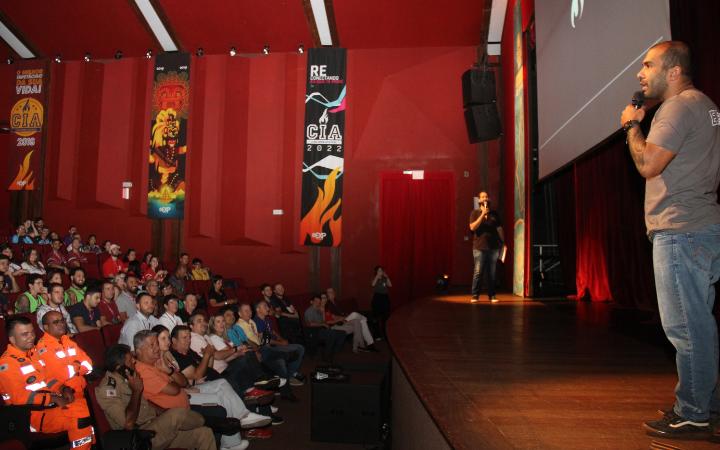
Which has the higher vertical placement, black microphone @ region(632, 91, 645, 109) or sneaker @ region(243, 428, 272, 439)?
black microphone @ region(632, 91, 645, 109)

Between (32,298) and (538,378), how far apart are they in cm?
452

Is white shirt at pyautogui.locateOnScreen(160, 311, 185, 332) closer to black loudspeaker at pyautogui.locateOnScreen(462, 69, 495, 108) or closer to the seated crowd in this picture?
the seated crowd

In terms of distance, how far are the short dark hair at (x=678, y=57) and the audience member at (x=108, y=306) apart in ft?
16.9

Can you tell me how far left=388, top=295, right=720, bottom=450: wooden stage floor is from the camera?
1783mm

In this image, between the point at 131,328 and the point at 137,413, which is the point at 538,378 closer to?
the point at 137,413

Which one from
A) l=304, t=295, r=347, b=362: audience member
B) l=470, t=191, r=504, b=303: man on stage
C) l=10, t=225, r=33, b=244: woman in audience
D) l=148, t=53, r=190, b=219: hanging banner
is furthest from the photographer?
l=148, t=53, r=190, b=219: hanging banner

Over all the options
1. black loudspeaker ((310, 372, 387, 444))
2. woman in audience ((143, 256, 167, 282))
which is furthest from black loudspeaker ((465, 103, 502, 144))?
black loudspeaker ((310, 372, 387, 444))

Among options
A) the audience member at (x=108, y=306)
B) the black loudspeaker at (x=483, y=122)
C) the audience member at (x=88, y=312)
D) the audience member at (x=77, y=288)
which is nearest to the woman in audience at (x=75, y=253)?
the audience member at (x=77, y=288)

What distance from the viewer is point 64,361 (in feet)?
11.7

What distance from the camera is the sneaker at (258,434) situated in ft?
14.0

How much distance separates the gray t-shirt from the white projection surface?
4.17 ft

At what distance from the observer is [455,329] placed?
424 centimetres

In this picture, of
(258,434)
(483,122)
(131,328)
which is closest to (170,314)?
(131,328)

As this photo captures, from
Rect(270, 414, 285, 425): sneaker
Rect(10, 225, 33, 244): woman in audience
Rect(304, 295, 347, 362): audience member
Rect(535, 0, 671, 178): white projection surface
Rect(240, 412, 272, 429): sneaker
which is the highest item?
Rect(535, 0, 671, 178): white projection surface
